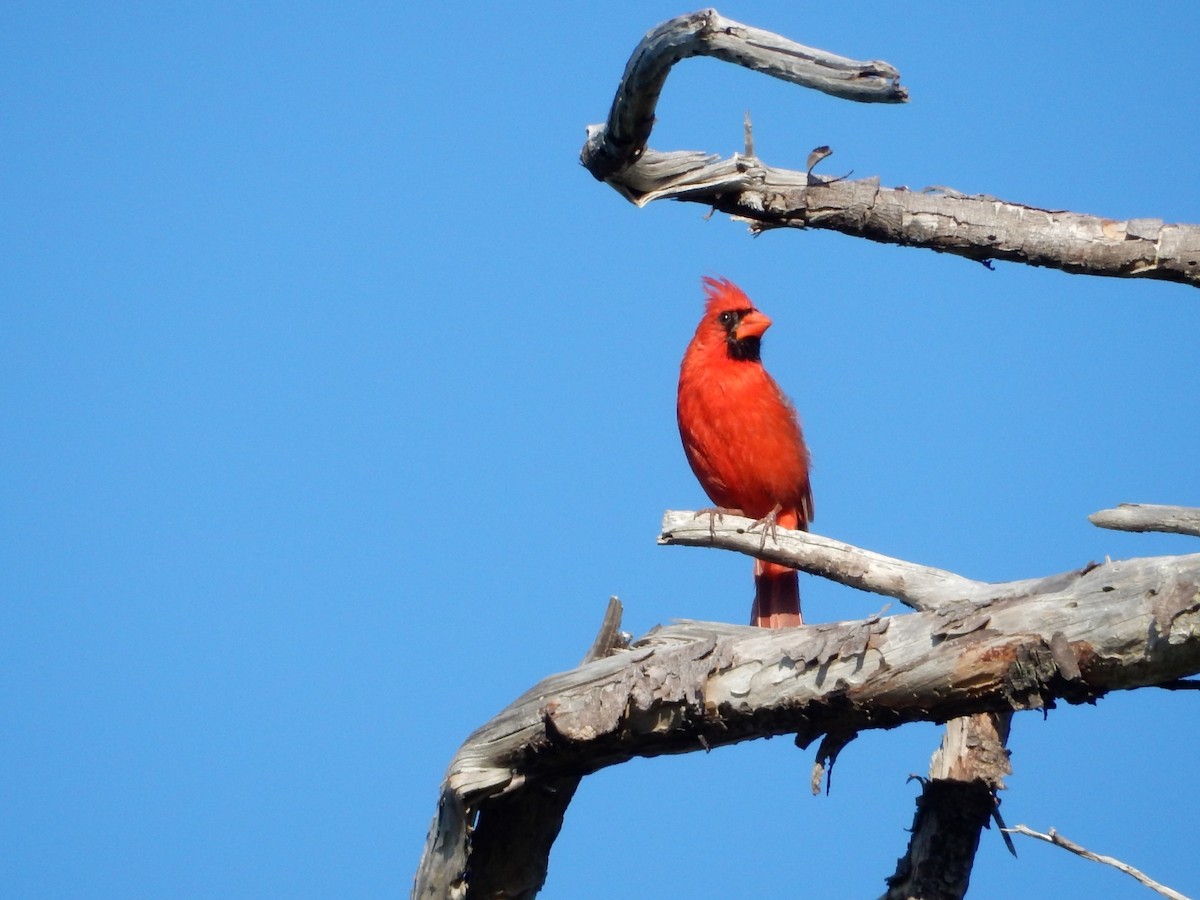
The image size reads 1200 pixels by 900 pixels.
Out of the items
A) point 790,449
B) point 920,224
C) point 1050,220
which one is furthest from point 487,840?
point 790,449

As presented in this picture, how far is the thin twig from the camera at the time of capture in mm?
2973

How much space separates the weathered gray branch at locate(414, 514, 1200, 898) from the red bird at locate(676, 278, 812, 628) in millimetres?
2104

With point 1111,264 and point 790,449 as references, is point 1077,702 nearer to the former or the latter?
Answer: point 1111,264

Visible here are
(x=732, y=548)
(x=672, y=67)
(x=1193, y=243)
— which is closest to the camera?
(x=672, y=67)

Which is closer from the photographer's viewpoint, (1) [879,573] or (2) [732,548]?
(1) [879,573]

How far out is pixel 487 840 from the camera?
3494 mm

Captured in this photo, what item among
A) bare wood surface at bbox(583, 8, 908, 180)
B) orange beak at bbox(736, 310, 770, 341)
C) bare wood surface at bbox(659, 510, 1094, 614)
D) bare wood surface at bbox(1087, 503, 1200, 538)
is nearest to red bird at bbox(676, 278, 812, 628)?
orange beak at bbox(736, 310, 770, 341)

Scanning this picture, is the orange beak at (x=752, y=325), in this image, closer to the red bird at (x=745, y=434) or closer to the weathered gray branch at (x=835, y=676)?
the red bird at (x=745, y=434)

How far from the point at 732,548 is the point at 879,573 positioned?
54 cm

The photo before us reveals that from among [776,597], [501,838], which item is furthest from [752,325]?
[501,838]

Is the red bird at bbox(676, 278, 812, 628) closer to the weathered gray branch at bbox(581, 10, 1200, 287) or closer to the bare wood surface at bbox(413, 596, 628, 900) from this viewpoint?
the weathered gray branch at bbox(581, 10, 1200, 287)

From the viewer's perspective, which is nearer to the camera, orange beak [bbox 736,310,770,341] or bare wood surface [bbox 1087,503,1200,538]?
bare wood surface [bbox 1087,503,1200,538]

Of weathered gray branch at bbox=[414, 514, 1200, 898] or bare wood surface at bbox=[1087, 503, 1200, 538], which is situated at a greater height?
bare wood surface at bbox=[1087, 503, 1200, 538]

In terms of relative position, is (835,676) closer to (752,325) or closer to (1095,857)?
(1095,857)
